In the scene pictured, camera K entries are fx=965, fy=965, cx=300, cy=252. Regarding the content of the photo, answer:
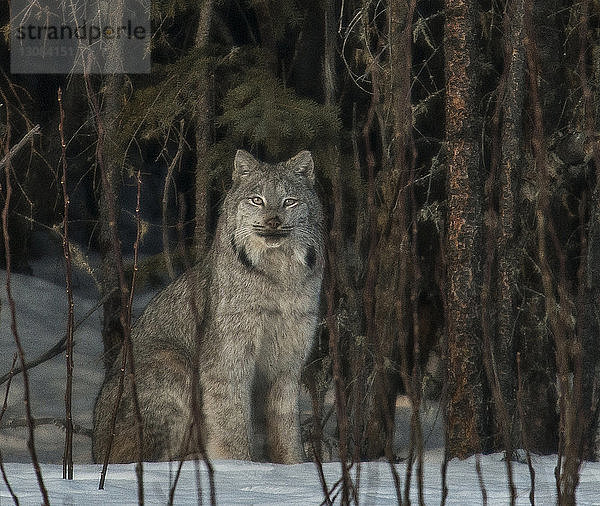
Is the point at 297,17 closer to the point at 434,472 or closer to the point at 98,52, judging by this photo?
the point at 98,52

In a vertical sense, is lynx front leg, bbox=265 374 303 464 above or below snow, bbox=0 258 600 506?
above

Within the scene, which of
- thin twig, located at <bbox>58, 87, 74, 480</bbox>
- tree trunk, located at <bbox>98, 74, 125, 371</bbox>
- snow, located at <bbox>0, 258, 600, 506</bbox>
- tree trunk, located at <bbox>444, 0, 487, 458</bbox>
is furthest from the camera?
tree trunk, located at <bbox>98, 74, 125, 371</bbox>

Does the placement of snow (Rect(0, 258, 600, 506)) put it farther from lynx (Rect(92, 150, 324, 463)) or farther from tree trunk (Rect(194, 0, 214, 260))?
tree trunk (Rect(194, 0, 214, 260))

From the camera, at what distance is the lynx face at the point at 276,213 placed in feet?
18.5

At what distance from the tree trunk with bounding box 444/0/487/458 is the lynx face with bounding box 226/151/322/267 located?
2.79 ft

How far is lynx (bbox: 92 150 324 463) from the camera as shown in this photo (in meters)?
5.62

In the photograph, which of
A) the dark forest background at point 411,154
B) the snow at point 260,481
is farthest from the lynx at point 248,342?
the snow at point 260,481

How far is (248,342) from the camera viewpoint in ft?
18.4

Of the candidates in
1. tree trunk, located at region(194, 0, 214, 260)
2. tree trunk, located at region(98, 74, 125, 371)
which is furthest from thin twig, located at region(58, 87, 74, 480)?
tree trunk, located at region(98, 74, 125, 371)

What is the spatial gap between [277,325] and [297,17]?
2510 millimetres

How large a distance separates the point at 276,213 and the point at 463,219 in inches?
42.5

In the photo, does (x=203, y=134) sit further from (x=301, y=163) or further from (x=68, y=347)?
(x=68, y=347)

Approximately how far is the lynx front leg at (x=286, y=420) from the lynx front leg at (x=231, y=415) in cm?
22

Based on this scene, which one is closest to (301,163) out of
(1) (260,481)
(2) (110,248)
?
(1) (260,481)
